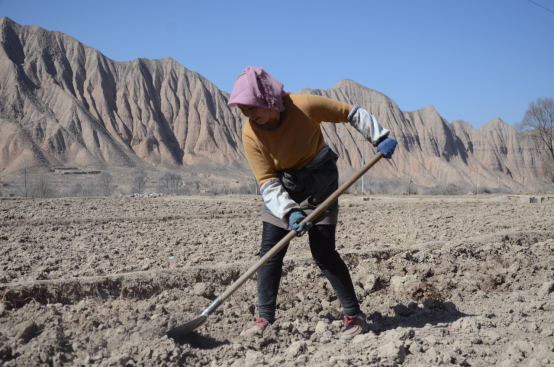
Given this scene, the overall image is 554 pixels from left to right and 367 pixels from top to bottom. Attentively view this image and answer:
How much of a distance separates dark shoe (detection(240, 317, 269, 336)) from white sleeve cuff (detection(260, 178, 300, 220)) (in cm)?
72

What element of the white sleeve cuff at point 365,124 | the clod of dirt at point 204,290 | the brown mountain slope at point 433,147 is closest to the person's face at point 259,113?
the white sleeve cuff at point 365,124

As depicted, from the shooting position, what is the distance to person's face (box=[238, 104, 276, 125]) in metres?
2.41

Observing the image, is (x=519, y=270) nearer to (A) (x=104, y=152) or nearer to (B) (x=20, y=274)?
(B) (x=20, y=274)

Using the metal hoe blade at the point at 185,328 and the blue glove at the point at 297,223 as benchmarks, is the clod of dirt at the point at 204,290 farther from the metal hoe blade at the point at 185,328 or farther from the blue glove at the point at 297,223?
the blue glove at the point at 297,223

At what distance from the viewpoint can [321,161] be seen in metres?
2.69

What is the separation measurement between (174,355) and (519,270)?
3443 mm

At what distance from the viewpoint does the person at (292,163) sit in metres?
2.43

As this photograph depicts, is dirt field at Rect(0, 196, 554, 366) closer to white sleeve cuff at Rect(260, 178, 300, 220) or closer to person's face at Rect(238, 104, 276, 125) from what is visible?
white sleeve cuff at Rect(260, 178, 300, 220)

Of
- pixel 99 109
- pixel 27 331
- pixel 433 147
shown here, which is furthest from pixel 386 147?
pixel 433 147

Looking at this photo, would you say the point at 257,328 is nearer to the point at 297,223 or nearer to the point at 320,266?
the point at 320,266

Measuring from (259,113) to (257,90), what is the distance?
0.14 meters

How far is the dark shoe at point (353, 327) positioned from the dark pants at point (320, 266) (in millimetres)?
33

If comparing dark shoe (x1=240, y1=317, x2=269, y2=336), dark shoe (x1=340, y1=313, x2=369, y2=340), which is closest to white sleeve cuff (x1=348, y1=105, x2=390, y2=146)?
dark shoe (x1=340, y1=313, x2=369, y2=340)

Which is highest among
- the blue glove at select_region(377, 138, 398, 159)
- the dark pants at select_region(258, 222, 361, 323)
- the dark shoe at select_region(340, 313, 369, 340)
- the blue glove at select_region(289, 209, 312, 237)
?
the blue glove at select_region(377, 138, 398, 159)
